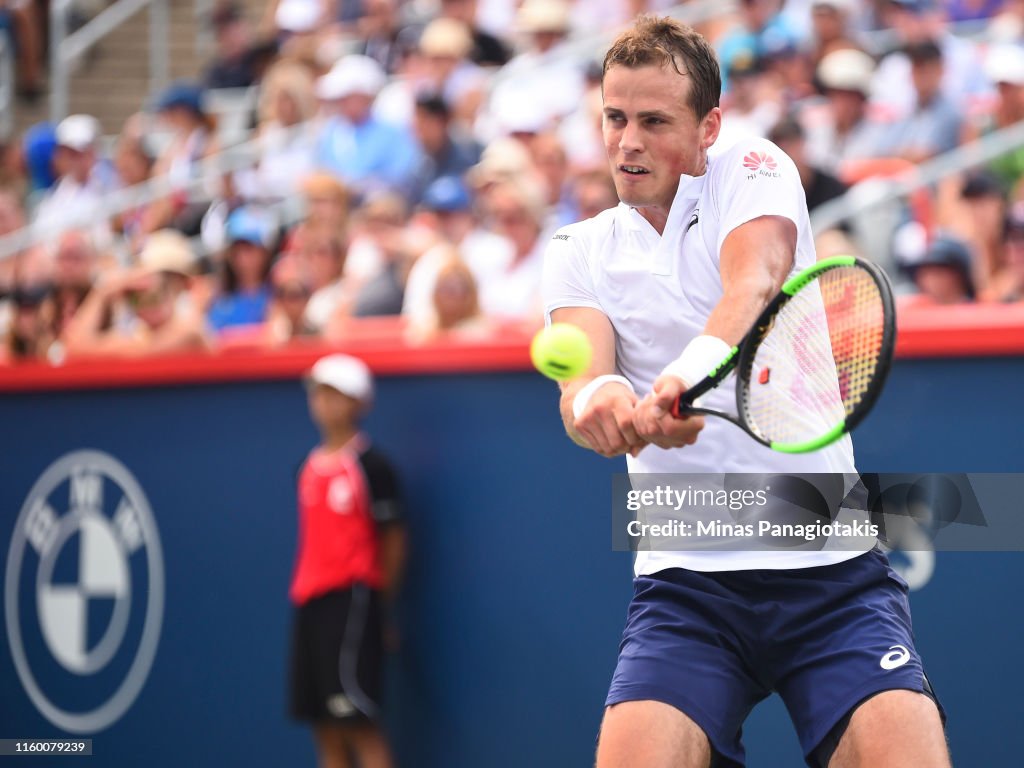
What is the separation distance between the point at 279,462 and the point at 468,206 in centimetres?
207

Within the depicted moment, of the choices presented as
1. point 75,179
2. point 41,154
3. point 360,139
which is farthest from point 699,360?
point 41,154

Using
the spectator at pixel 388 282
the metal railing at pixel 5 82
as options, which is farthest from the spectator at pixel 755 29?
the metal railing at pixel 5 82

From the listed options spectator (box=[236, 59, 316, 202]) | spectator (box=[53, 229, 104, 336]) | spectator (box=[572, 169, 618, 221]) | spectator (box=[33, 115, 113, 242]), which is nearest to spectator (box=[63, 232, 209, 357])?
spectator (box=[53, 229, 104, 336])

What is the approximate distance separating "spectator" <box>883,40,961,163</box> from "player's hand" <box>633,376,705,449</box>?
4.81m

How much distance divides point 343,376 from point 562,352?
3.27 meters

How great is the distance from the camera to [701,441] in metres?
3.83

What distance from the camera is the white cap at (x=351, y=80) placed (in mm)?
10180

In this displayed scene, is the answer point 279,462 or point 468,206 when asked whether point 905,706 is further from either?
point 468,206

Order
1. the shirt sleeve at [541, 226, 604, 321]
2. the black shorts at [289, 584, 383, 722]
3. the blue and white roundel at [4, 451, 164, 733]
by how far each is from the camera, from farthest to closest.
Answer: the blue and white roundel at [4, 451, 164, 733]
the black shorts at [289, 584, 383, 722]
the shirt sleeve at [541, 226, 604, 321]

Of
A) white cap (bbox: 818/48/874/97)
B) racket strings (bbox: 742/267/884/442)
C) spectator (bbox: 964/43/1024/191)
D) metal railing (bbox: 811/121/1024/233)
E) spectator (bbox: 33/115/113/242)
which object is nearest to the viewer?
racket strings (bbox: 742/267/884/442)

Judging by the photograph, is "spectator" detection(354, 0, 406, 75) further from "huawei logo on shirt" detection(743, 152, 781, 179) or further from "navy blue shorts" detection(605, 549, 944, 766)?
"navy blue shorts" detection(605, 549, 944, 766)

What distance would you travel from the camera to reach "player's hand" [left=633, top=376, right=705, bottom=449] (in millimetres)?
3354

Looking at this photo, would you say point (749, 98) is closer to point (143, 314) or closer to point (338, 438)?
point (338, 438)

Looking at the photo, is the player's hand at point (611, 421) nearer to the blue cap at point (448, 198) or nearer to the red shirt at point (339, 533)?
the red shirt at point (339, 533)
